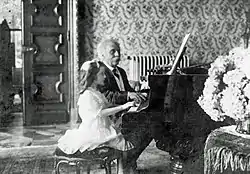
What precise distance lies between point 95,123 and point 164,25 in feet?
15.1

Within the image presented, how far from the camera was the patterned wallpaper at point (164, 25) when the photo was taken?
22.1 ft

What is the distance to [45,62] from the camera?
6.39m

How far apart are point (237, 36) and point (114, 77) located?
517 cm

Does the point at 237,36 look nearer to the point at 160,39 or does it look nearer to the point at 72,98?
the point at 160,39

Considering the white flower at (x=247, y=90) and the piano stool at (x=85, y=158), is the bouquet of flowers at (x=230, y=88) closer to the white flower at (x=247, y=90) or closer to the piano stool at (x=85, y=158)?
the white flower at (x=247, y=90)

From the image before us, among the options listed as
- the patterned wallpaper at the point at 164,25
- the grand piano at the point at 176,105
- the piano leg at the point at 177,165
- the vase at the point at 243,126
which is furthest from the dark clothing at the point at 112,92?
the patterned wallpaper at the point at 164,25

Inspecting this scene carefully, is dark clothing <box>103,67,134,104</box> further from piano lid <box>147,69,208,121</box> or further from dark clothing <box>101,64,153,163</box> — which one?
piano lid <box>147,69,208,121</box>

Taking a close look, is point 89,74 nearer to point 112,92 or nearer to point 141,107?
point 112,92

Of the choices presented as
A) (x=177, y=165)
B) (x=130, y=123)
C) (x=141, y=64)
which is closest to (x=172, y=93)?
(x=130, y=123)

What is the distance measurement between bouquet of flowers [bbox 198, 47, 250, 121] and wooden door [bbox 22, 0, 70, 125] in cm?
454

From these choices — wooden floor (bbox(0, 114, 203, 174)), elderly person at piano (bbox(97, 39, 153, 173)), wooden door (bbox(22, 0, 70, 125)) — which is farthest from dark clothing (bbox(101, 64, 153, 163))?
wooden door (bbox(22, 0, 70, 125))

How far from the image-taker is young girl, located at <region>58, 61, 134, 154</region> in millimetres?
2693

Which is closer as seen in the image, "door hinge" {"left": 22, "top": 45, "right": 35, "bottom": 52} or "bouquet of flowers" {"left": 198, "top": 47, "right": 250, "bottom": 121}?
"bouquet of flowers" {"left": 198, "top": 47, "right": 250, "bottom": 121}

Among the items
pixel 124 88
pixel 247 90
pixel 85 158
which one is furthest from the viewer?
pixel 124 88
